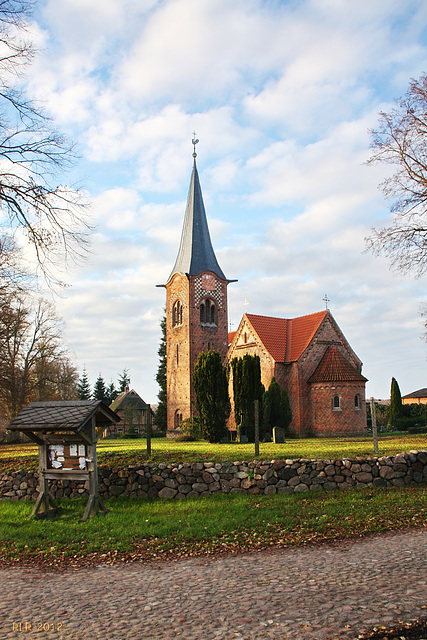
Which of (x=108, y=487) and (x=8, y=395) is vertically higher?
(x=8, y=395)

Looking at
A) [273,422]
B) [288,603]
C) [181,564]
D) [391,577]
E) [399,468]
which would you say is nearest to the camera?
[288,603]

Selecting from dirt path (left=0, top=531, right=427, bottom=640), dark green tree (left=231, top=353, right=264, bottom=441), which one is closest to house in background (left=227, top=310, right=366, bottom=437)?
dark green tree (left=231, top=353, right=264, bottom=441)

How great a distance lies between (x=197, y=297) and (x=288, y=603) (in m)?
32.5

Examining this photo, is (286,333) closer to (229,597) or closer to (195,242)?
(195,242)

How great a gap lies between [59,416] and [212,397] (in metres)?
15.7

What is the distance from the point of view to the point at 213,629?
4.84m

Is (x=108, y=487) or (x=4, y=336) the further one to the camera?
(x=4, y=336)

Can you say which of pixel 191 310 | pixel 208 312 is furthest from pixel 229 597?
pixel 208 312

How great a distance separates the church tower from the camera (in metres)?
36.5

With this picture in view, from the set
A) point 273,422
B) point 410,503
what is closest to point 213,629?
point 410,503

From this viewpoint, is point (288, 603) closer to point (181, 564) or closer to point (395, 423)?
point (181, 564)

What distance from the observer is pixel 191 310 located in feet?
121

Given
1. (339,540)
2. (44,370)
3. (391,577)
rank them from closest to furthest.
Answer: (391,577) → (339,540) → (44,370)

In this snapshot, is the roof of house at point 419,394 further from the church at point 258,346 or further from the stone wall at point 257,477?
the stone wall at point 257,477
